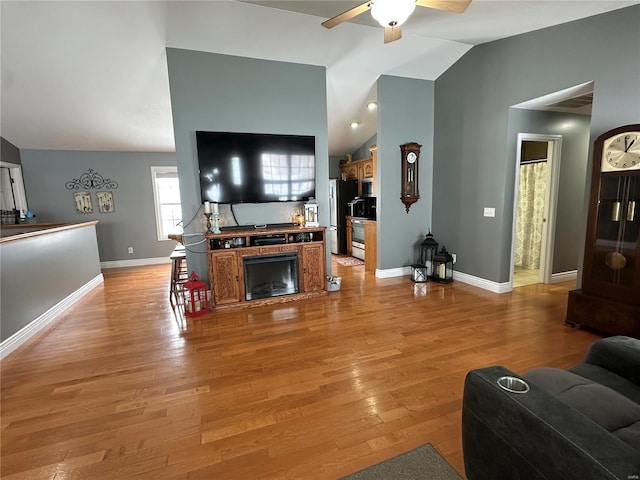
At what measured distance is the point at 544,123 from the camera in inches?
157

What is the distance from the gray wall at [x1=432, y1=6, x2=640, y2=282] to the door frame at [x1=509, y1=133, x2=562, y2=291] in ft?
0.34

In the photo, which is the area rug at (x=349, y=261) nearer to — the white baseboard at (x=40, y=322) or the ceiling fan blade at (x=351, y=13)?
the ceiling fan blade at (x=351, y=13)

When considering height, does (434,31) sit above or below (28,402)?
above

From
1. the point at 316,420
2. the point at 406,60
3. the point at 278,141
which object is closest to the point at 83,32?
the point at 278,141

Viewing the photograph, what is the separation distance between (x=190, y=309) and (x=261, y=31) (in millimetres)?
3352

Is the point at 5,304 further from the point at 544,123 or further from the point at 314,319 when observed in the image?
the point at 544,123

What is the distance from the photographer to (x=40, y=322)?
3.32 meters

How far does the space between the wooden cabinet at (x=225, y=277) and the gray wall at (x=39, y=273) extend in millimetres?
1815

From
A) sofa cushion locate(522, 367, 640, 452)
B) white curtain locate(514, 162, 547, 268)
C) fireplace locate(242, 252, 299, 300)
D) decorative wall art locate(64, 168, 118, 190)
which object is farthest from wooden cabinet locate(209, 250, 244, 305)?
white curtain locate(514, 162, 547, 268)

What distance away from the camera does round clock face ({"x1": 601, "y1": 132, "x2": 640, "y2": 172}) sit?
249 cm

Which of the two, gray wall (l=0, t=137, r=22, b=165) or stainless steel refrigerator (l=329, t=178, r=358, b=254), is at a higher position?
gray wall (l=0, t=137, r=22, b=165)

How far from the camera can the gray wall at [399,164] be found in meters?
4.58

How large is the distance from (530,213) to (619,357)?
4.11 m

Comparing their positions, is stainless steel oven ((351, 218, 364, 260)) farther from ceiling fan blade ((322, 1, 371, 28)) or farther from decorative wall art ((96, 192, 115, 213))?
decorative wall art ((96, 192, 115, 213))
